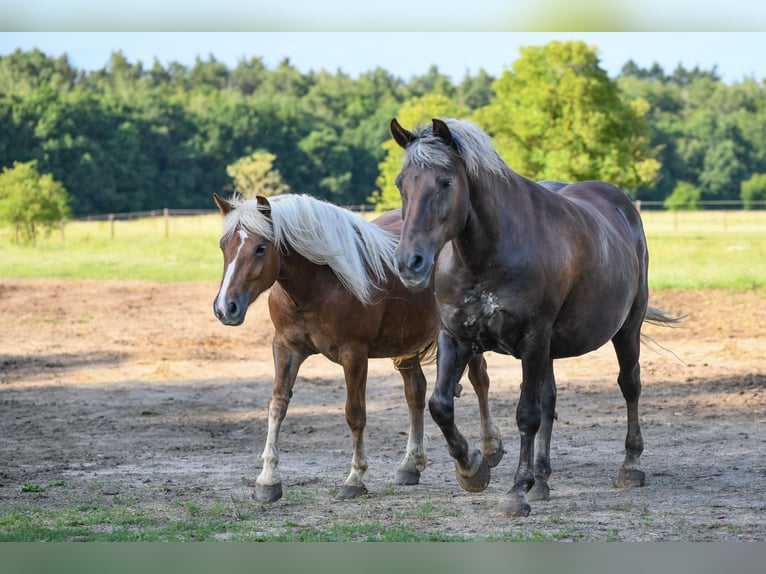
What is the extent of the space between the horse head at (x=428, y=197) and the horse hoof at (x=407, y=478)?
2.32 metres

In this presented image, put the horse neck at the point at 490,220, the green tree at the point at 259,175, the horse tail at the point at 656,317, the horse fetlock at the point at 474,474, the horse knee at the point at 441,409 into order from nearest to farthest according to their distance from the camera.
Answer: the horse neck at the point at 490,220, the horse knee at the point at 441,409, the horse fetlock at the point at 474,474, the horse tail at the point at 656,317, the green tree at the point at 259,175

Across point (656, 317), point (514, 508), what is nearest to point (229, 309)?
point (514, 508)

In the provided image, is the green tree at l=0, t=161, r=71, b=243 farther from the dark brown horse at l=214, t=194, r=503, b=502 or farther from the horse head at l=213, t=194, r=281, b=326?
the horse head at l=213, t=194, r=281, b=326

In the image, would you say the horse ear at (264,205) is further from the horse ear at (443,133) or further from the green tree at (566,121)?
the green tree at (566,121)

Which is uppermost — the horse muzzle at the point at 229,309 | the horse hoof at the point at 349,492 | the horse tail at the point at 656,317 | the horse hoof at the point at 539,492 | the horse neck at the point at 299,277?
the horse neck at the point at 299,277

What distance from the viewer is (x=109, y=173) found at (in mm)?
61719

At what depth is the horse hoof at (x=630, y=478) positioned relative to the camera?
22.0 ft

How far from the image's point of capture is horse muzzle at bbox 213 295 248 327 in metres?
5.88

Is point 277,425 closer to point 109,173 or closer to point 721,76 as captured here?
point 109,173

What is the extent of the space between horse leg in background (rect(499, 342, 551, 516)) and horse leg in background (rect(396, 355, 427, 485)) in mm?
1275

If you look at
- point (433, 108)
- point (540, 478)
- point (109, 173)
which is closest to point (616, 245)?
point (540, 478)

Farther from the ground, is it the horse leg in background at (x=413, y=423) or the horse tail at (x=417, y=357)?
the horse tail at (x=417, y=357)

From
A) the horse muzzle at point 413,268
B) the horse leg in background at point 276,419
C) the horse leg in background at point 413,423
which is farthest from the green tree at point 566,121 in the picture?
the horse muzzle at point 413,268

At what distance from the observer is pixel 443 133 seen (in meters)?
5.20
